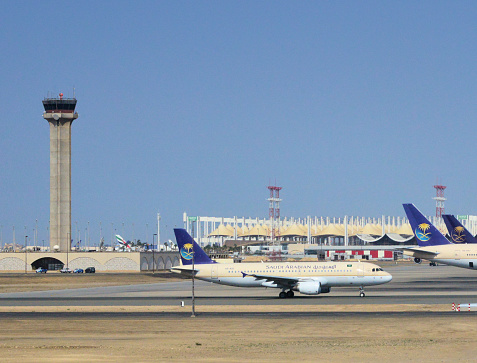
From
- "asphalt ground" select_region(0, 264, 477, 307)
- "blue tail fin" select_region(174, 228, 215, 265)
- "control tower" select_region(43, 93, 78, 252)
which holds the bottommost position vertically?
"asphalt ground" select_region(0, 264, 477, 307)

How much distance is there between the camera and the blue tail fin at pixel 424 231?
9644 centimetres

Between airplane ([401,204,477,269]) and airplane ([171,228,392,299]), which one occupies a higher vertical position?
airplane ([401,204,477,269])

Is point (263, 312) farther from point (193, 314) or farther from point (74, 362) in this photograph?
point (74, 362)

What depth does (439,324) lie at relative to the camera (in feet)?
151

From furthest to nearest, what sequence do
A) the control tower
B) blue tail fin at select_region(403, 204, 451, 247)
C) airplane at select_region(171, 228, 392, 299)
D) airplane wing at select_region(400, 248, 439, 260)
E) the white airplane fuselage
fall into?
the control tower → blue tail fin at select_region(403, 204, 451, 247) → airplane wing at select_region(400, 248, 439, 260) → the white airplane fuselage → airplane at select_region(171, 228, 392, 299)

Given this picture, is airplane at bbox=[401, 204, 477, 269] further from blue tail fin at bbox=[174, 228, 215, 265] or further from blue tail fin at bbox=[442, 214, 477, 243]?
blue tail fin at bbox=[174, 228, 215, 265]

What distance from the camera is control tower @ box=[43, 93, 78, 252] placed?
166375mm

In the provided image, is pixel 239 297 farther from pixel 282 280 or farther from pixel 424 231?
pixel 424 231

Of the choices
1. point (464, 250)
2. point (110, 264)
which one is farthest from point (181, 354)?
point (110, 264)

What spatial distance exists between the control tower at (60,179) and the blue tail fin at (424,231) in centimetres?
9239

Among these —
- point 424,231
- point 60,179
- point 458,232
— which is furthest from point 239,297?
point 60,179

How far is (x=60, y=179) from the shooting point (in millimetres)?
166625

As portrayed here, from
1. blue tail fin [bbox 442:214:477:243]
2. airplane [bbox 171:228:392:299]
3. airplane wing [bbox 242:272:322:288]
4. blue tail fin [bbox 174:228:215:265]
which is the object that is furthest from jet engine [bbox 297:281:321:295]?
blue tail fin [bbox 442:214:477:243]

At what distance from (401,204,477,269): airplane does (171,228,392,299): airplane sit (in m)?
25.7
